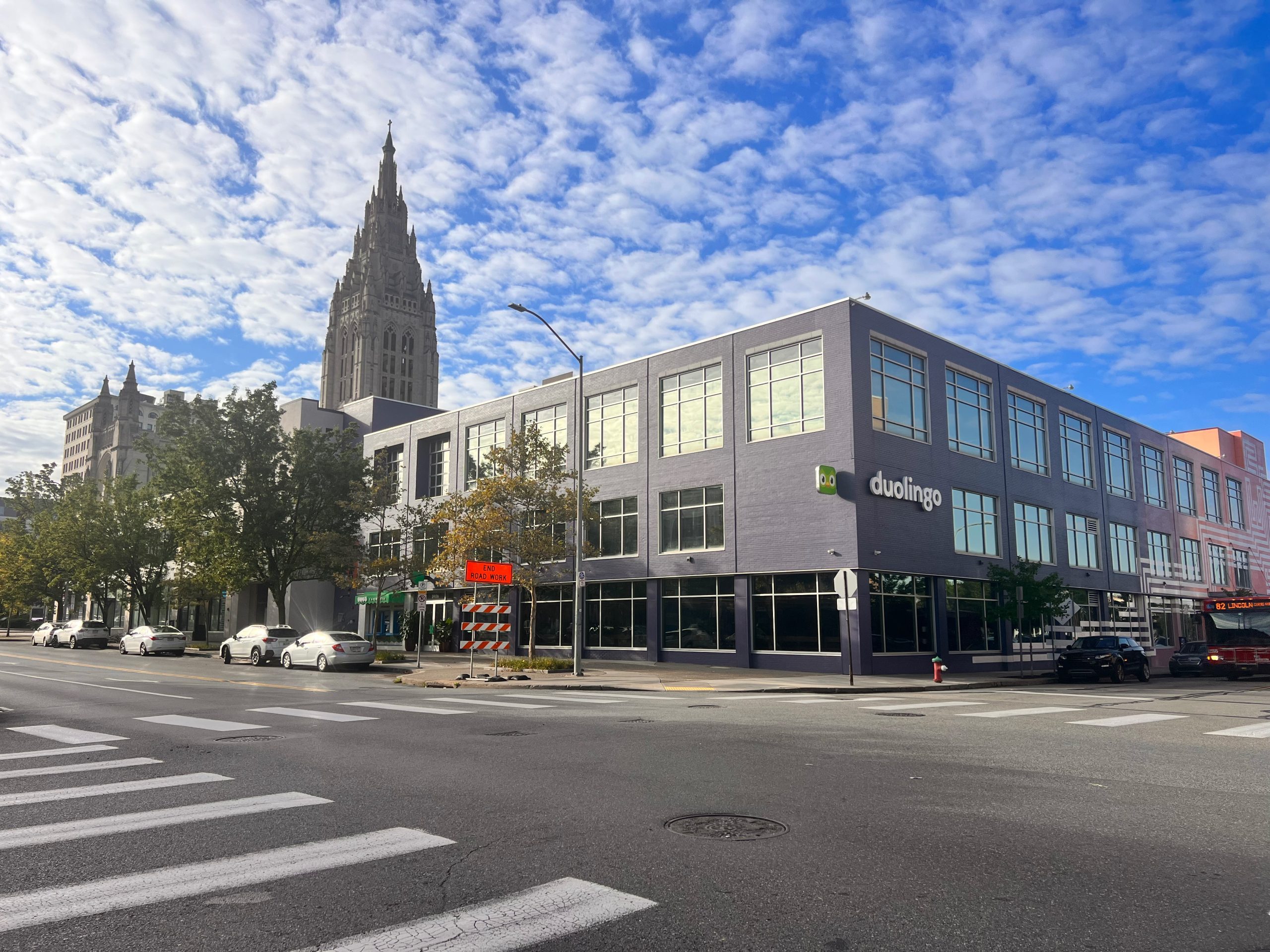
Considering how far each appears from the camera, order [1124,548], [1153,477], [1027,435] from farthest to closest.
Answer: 1. [1153,477]
2. [1124,548]
3. [1027,435]

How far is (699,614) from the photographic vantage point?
109ft

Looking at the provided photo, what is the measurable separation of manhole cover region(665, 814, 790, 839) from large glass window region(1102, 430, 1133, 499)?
4481cm

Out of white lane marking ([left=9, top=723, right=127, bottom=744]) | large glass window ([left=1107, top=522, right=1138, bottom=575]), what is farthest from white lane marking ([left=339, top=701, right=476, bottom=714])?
large glass window ([left=1107, top=522, right=1138, bottom=575])

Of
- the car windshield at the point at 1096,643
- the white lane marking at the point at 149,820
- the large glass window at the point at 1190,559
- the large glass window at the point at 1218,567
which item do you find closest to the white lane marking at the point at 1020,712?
the white lane marking at the point at 149,820

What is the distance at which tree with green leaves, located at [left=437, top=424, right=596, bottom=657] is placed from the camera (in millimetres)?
32188

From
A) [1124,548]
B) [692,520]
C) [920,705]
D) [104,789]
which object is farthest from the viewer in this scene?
[1124,548]

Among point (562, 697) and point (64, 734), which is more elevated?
point (64, 734)

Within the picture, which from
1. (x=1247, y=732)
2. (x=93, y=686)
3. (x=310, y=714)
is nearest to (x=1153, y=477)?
(x=1247, y=732)

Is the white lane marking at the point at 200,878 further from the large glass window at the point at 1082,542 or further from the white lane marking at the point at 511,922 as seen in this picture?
the large glass window at the point at 1082,542

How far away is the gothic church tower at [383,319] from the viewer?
427ft

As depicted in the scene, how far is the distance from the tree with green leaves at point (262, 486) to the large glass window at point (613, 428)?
38.9ft

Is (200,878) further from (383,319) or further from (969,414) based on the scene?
(383,319)

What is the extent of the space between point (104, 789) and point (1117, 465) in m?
49.0

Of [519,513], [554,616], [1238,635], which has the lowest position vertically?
[1238,635]
